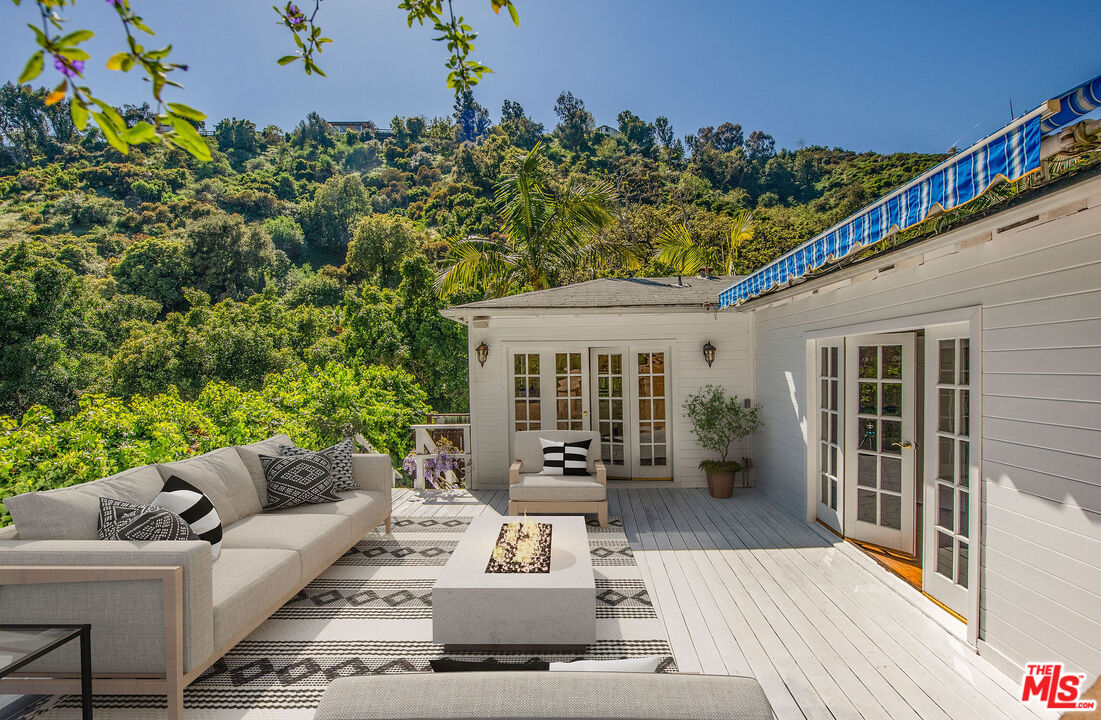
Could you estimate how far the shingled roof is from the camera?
6.39 m

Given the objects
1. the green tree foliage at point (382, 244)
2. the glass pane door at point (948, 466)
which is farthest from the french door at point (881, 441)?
the green tree foliage at point (382, 244)

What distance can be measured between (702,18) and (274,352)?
13749 millimetres

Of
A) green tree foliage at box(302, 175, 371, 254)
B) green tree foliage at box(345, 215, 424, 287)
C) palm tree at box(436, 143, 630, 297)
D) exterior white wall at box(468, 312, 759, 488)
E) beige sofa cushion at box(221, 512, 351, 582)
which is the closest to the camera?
beige sofa cushion at box(221, 512, 351, 582)

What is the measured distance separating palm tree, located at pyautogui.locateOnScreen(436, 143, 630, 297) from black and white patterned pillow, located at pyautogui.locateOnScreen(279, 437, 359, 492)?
5.49 meters

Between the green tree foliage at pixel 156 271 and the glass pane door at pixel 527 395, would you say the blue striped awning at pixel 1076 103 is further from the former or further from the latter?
the green tree foliage at pixel 156 271

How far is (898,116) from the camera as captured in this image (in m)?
21.7

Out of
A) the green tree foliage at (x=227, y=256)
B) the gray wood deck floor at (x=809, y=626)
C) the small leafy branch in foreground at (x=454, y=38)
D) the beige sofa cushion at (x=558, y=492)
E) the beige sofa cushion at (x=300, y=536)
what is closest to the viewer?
the small leafy branch in foreground at (x=454, y=38)

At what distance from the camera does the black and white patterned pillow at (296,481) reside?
429 centimetres

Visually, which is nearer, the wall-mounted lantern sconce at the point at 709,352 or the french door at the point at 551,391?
the wall-mounted lantern sconce at the point at 709,352

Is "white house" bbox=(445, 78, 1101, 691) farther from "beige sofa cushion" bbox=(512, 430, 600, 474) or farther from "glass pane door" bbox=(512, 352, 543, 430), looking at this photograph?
"beige sofa cushion" bbox=(512, 430, 600, 474)

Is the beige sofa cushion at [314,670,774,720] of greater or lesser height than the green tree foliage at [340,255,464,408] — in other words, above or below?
below

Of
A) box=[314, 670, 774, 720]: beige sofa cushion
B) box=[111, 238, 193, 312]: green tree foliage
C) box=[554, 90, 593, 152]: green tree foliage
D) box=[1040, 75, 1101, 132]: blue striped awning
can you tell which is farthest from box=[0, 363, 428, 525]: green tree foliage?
box=[554, 90, 593, 152]: green tree foliage

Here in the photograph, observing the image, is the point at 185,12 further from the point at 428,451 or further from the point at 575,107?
the point at 575,107

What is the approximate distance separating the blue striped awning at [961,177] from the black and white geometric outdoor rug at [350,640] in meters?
2.48
